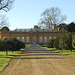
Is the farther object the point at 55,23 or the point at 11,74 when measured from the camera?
the point at 55,23

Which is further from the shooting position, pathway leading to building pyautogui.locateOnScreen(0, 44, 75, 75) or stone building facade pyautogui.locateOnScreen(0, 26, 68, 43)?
stone building facade pyautogui.locateOnScreen(0, 26, 68, 43)

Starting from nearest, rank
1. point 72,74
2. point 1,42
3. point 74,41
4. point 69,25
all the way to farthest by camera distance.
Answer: point 72,74
point 74,41
point 1,42
point 69,25

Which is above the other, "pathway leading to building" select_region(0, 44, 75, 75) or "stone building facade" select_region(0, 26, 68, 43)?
"stone building facade" select_region(0, 26, 68, 43)

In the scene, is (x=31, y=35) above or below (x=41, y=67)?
above

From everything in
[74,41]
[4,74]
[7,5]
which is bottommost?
[4,74]

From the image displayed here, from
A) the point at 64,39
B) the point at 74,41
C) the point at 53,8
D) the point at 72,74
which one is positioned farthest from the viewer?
the point at 53,8

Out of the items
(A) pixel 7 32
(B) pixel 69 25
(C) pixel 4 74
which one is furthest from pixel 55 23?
(C) pixel 4 74

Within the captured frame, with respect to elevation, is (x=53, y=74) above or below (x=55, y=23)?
below

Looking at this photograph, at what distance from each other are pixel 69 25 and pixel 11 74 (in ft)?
254

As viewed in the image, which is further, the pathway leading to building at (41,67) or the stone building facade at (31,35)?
the stone building facade at (31,35)

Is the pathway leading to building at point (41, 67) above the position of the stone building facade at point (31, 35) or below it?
below

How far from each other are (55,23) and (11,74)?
174 ft

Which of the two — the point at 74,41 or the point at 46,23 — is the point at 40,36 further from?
the point at 74,41

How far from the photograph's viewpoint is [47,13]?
60.3 metres
